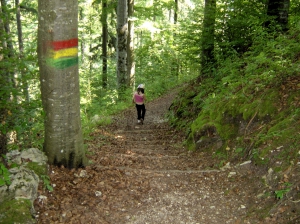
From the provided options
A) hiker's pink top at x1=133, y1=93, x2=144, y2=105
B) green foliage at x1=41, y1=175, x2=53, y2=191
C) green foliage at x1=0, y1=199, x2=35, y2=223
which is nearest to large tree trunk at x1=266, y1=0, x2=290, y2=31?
hiker's pink top at x1=133, y1=93, x2=144, y2=105

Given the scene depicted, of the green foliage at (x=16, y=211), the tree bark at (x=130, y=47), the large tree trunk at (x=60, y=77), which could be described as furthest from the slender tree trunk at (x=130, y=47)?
the green foliage at (x=16, y=211)

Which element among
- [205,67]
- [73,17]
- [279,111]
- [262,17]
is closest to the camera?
[73,17]

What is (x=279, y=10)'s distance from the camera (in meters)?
7.79

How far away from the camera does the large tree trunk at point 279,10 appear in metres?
7.75

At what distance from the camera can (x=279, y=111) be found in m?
4.71

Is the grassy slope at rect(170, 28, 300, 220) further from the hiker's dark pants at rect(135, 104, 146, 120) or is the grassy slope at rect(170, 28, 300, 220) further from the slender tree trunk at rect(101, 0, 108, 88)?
the slender tree trunk at rect(101, 0, 108, 88)

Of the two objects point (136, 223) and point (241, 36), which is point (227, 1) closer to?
point (241, 36)

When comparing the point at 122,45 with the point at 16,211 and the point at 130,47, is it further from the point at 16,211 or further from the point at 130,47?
the point at 16,211

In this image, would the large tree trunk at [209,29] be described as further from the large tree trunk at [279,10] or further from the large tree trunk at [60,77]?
the large tree trunk at [60,77]

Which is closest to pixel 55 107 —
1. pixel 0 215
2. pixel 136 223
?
pixel 0 215

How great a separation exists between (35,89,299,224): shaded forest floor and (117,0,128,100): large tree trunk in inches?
383

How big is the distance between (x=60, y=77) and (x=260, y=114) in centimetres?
363

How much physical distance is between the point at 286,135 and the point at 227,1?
5.77m

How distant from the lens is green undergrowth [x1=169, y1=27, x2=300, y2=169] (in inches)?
161
